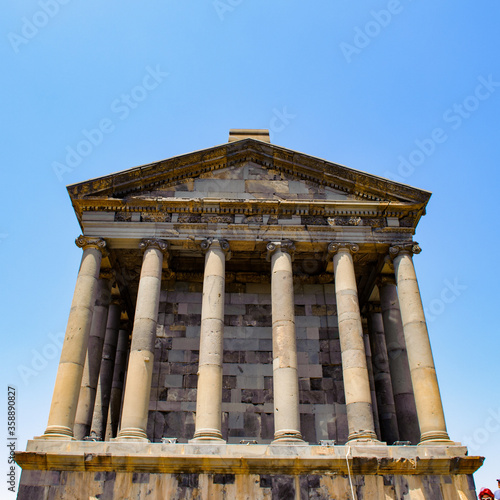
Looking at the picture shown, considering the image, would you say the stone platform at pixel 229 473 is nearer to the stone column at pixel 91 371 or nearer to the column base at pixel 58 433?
the column base at pixel 58 433

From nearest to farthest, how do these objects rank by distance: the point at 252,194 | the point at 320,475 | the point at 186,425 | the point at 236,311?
1. the point at 320,475
2. the point at 186,425
3. the point at 252,194
4. the point at 236,311

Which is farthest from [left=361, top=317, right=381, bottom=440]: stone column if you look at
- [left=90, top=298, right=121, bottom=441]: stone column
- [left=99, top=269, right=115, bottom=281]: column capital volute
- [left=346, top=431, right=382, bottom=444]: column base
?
[left=99, top=269, right=115, bottom=281]: column capital volute

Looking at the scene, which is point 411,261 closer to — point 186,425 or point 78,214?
point 186,425

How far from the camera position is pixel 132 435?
14.1 meters

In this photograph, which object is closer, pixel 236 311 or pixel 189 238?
pixel 189 238

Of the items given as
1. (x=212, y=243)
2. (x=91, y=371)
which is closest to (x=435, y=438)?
(x=212, y=243)

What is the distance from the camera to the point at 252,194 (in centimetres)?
1864

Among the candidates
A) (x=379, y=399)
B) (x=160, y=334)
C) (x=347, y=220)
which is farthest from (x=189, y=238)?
(x=379, y=399)

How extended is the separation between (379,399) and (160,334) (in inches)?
342

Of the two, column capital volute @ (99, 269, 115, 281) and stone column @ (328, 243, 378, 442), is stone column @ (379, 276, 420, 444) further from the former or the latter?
column capital volute @ (99, 269, 115, 281)

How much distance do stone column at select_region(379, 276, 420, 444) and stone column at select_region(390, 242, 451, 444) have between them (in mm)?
1757

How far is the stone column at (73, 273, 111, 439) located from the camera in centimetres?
1750

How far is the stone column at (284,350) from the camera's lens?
47.4 feet

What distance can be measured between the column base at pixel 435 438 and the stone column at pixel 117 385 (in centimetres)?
1119
